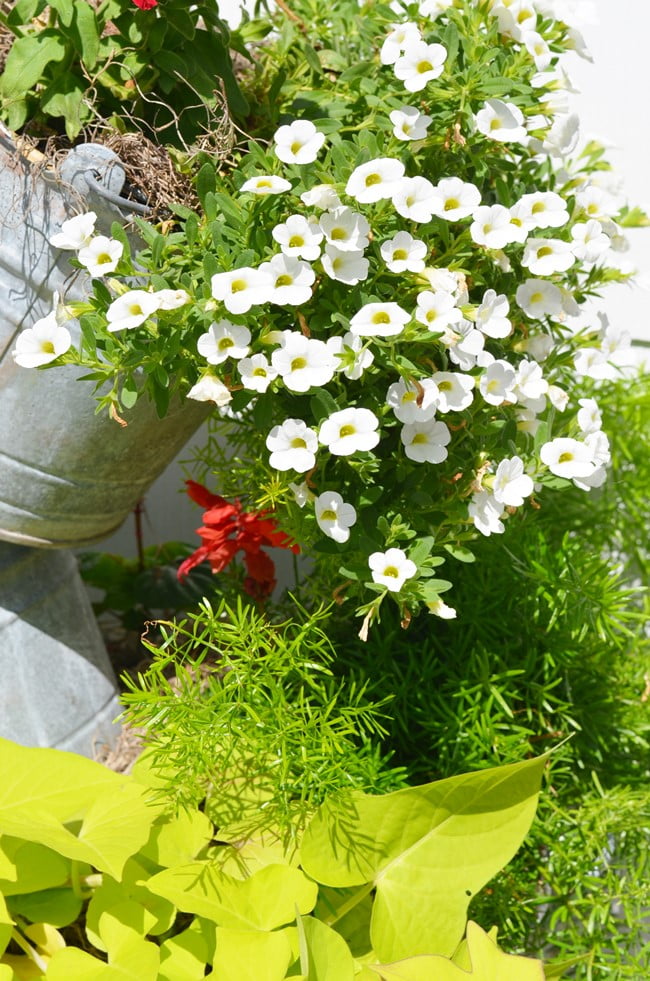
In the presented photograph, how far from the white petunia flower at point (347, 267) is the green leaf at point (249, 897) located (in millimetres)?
470

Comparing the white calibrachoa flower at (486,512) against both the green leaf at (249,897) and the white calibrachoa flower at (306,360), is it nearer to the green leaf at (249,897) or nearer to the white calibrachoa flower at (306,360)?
the white calibrachoa flower at (306,360)

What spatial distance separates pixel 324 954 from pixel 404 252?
0.54 metres

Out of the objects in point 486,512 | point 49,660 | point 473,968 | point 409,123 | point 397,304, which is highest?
point 409,123

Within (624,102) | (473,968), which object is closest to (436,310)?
(473,968)

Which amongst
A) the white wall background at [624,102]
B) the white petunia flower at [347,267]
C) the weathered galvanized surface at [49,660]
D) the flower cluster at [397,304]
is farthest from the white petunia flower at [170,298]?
the white wall background at [624,102]

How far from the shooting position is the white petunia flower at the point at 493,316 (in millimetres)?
759

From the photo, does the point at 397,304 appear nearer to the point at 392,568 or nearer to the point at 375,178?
the point at 375,178

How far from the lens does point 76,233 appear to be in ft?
2.38

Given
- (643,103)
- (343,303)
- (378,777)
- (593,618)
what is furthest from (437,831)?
(643,103)

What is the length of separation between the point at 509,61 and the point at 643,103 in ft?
2.24

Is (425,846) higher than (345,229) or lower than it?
lower

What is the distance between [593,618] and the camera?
0.94 meters

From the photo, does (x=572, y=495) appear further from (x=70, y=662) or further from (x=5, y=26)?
(x=5, y=26)

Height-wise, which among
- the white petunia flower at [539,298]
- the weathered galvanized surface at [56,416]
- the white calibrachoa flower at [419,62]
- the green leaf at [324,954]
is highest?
the white calibrachoa flower at [419,62]
